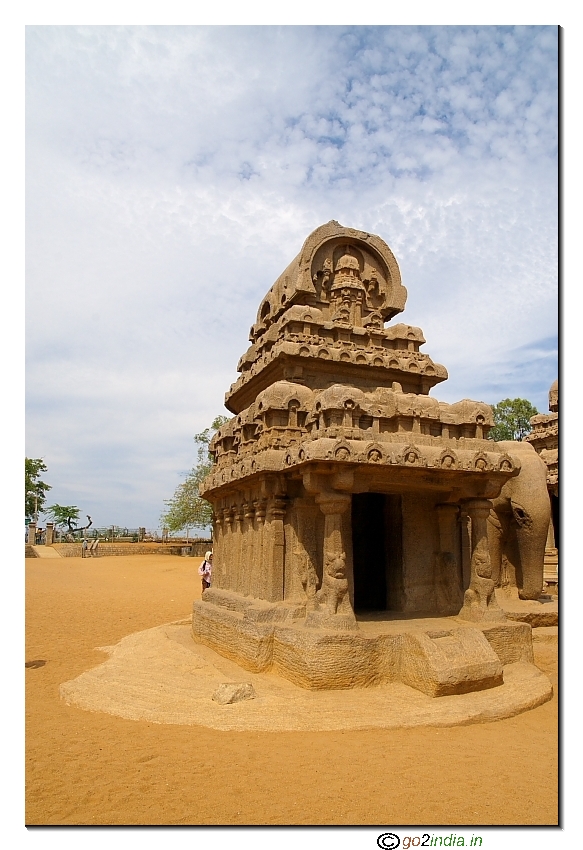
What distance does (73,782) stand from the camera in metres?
5.17

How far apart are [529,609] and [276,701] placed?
15.8 feet

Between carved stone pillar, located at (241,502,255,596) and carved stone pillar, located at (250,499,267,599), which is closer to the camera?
carved stone pillar, located at (250,499,267,599)

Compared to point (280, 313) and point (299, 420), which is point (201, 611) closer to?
point (299, 420)

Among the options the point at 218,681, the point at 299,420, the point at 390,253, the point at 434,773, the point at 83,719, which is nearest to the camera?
the point at 434,773

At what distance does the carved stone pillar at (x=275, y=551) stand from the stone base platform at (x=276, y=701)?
116 cm

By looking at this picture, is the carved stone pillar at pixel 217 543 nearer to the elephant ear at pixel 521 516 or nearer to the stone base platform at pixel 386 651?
the stone base platform at pixel 386 651

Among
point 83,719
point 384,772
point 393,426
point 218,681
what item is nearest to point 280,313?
point 393,426

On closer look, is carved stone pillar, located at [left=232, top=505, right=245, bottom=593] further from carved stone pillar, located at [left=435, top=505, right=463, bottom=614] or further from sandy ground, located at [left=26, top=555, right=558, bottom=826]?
sandy ground, located at [left=26, top=555, right=558, bottom=826]

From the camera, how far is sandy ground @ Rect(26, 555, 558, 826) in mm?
4508

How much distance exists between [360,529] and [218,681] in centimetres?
419
